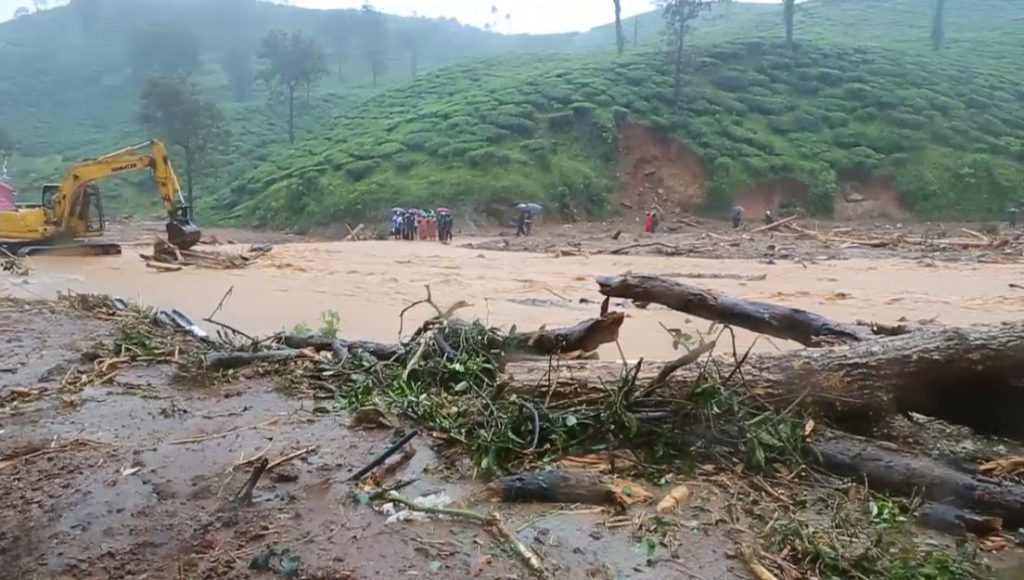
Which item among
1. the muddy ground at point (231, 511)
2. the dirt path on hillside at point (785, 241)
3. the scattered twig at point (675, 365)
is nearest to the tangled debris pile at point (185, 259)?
the dirt path on hillside at point (785, 241)

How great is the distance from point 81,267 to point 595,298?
38.1 feet

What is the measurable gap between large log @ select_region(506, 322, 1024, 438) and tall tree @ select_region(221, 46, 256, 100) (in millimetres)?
72564

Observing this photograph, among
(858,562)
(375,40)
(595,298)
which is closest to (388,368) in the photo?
(858,562)

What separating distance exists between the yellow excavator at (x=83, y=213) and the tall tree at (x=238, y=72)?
5500cm

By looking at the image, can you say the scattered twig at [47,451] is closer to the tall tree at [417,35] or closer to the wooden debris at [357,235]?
the wooden debris at [357,235]

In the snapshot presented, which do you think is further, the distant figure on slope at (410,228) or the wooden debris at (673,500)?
the distant figure on slope at (410,228)

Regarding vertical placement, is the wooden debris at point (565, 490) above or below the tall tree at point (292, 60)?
below

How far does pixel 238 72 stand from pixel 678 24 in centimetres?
4538

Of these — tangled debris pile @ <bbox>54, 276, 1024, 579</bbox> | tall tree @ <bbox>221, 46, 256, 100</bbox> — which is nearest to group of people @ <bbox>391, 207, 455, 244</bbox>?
tangled debris pile @ <bbox>54, 276, 1024, 579</bbox>

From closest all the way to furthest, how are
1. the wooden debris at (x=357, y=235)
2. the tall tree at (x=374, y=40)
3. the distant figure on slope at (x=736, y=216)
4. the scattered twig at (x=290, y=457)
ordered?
the scattered twig at (x=290, y=457), the wooden debris at (x=357, y=235), the distant figure on slope at (x=736, y=216), the tall tree at (x=374, y=40)

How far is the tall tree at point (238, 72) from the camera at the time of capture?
71938mm

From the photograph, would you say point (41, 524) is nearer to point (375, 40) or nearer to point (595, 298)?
point (595, 298)

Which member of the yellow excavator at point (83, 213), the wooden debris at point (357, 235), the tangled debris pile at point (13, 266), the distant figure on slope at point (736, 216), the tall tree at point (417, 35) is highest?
the tall tree at point (417, 35)

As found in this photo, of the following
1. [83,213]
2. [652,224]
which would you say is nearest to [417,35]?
[652,224]
